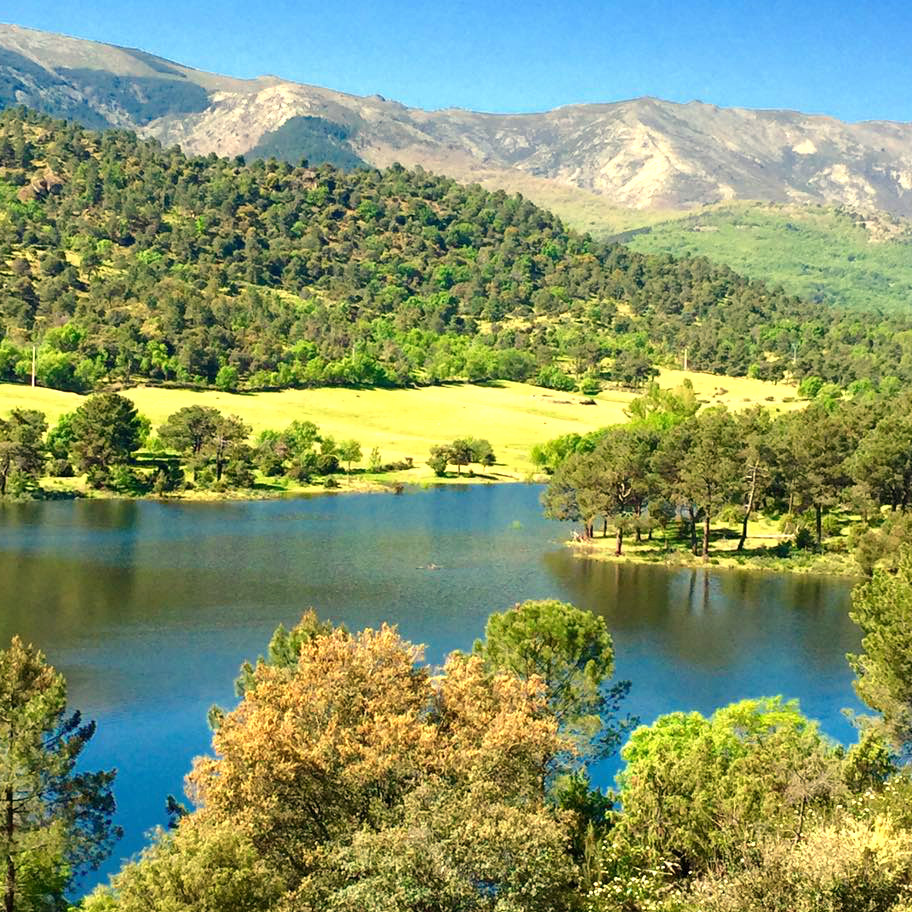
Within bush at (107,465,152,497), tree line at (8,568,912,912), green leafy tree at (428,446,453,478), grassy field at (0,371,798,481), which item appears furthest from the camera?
grassy field at (0,371,798,481)

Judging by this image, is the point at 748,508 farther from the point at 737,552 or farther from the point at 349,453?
the point at 349,453

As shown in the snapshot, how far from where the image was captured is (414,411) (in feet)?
563

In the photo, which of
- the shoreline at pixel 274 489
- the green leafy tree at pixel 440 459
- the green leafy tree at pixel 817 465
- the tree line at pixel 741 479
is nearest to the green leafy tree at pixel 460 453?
the green leafy tree at pixel 440 459

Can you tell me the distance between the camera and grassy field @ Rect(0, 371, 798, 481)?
14938cm

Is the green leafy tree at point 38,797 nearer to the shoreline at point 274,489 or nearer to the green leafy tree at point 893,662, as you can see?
the green leafy tree at point 893,662

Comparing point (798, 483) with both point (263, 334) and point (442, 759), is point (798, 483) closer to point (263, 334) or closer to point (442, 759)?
Result: point (442, 759)

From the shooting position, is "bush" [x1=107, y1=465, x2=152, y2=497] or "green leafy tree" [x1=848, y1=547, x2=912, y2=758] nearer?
"green leafy tree" [x1=848, y1=547, x2=912, y2=758]

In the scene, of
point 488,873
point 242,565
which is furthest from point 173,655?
point 488,873

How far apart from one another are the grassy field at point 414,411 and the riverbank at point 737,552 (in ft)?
137

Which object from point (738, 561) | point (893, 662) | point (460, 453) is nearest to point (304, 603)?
point (738, 561)

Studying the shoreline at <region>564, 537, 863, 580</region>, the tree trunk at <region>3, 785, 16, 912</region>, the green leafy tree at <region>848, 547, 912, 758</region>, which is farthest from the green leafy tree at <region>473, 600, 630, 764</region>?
the shoreline at <region>564, 537, 863, 580</region>

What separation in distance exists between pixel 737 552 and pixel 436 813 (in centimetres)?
7333

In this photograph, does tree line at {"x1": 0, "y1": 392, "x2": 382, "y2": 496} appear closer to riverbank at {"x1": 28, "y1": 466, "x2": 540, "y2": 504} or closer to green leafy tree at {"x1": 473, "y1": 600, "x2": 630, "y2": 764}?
riverbank at {"x1": 28, "y1": 466, "x2": 540, "y2": 504}

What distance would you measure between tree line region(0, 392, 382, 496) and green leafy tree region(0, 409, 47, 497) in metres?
0.10
